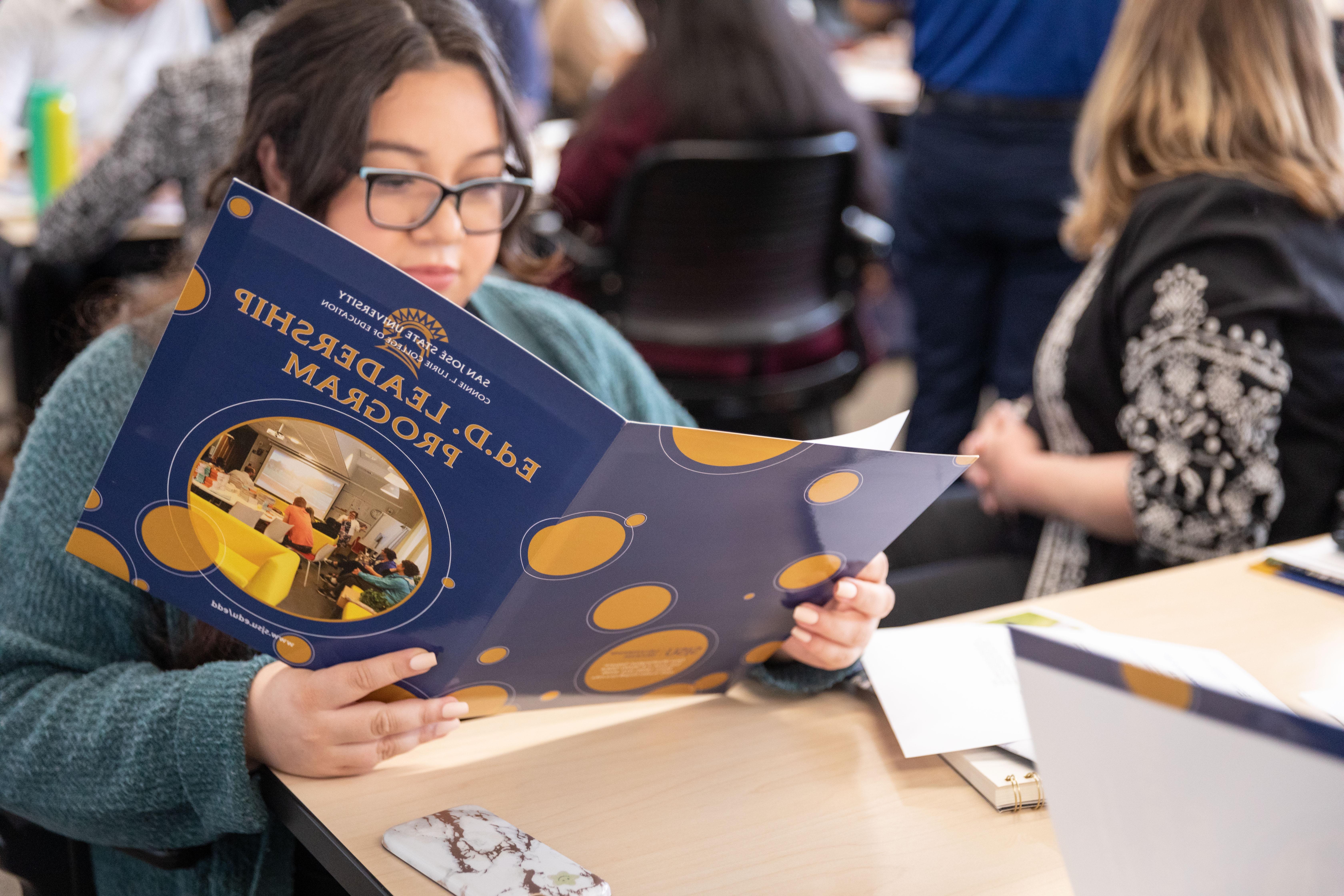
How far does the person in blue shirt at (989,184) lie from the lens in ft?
7.47

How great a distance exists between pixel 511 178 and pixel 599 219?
1489 mm

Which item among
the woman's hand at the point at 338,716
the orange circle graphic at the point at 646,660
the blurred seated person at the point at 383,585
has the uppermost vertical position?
the blurred seated person at the point at 383,585

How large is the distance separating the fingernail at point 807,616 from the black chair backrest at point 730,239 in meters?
1.35

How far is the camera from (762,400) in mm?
2338

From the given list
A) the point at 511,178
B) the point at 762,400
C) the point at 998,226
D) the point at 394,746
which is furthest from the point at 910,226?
the point at 394,746

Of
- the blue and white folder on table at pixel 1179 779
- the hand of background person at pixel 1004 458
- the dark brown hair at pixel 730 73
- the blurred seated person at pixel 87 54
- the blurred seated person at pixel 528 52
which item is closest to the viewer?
the blue and white folder on table at pixel 1179 779

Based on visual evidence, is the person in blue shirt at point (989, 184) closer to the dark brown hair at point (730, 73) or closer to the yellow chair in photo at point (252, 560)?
the dark brown hair at point (730, 73)

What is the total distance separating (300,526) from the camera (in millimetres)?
672

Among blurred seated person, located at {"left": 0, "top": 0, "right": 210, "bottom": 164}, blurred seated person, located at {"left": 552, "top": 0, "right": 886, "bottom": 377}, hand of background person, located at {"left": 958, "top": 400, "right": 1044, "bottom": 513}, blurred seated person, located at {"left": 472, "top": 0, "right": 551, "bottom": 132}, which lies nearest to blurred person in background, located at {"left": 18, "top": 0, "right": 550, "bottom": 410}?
blurred seated person, located at {"left": 552, "top": 0, "right": 886, "bottom": 377}

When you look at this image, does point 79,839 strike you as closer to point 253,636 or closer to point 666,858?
point 253,636

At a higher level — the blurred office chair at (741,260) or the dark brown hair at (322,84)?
the dark brown hair at (322,84)

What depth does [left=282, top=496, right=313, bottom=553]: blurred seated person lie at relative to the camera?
2.19ft

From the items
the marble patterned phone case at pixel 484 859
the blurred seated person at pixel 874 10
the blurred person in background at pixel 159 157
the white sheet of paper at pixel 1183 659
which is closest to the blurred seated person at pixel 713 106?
the blurred person in background at pixel 159 157

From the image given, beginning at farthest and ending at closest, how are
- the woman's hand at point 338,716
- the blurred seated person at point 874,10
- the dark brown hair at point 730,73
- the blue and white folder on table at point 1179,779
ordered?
the blurred seated person at point 874,10, the dark brown hair at point 730,73, the woman's hand at point 338,716, the blue and white folder on table at point 1179,779
